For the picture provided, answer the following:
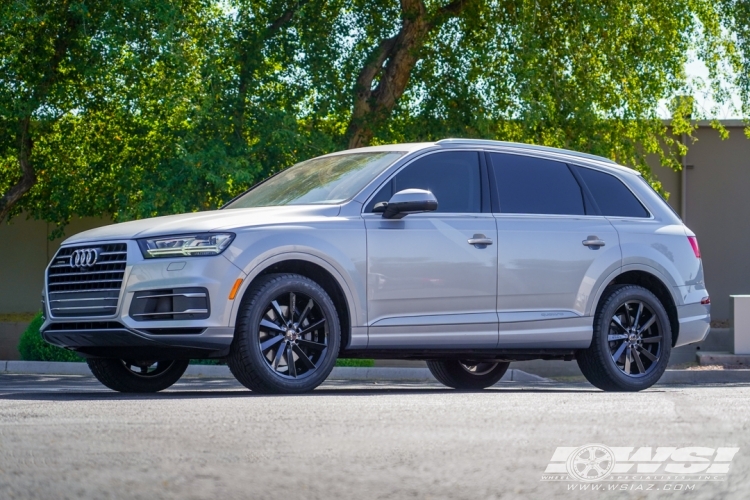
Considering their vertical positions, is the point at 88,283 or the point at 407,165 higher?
the point at 407,165

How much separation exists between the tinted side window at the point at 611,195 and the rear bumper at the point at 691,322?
872 mm

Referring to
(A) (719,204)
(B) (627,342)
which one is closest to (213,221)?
(B) (627,342)

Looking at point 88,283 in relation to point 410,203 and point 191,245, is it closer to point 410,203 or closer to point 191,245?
point 191,245

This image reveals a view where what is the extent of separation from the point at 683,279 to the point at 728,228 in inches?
647

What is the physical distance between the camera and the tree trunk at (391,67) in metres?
19.3

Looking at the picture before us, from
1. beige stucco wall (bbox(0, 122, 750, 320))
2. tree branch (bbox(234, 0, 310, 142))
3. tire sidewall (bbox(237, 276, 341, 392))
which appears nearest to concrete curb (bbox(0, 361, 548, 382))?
tree branch (bbox(234, 0, 310, 142))

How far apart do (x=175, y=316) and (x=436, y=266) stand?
1.97m

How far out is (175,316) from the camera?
754 centimetres

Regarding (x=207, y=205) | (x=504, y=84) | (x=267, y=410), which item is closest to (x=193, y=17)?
(x=207, y=205)

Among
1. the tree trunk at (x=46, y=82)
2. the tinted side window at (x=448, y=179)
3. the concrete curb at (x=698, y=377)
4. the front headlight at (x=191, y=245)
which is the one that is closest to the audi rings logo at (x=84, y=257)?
the front headlight at (x=191, y=245)

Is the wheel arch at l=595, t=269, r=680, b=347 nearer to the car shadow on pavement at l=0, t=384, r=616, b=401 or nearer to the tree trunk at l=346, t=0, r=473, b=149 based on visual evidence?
the car shadow on pavement at l=0, t=384, r=616, b=401

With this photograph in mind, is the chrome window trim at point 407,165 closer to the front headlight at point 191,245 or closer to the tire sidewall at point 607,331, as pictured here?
the front headlight at point 191,245

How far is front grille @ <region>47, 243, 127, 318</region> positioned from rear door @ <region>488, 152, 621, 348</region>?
9.31ft

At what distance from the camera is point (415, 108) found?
20.0 m
